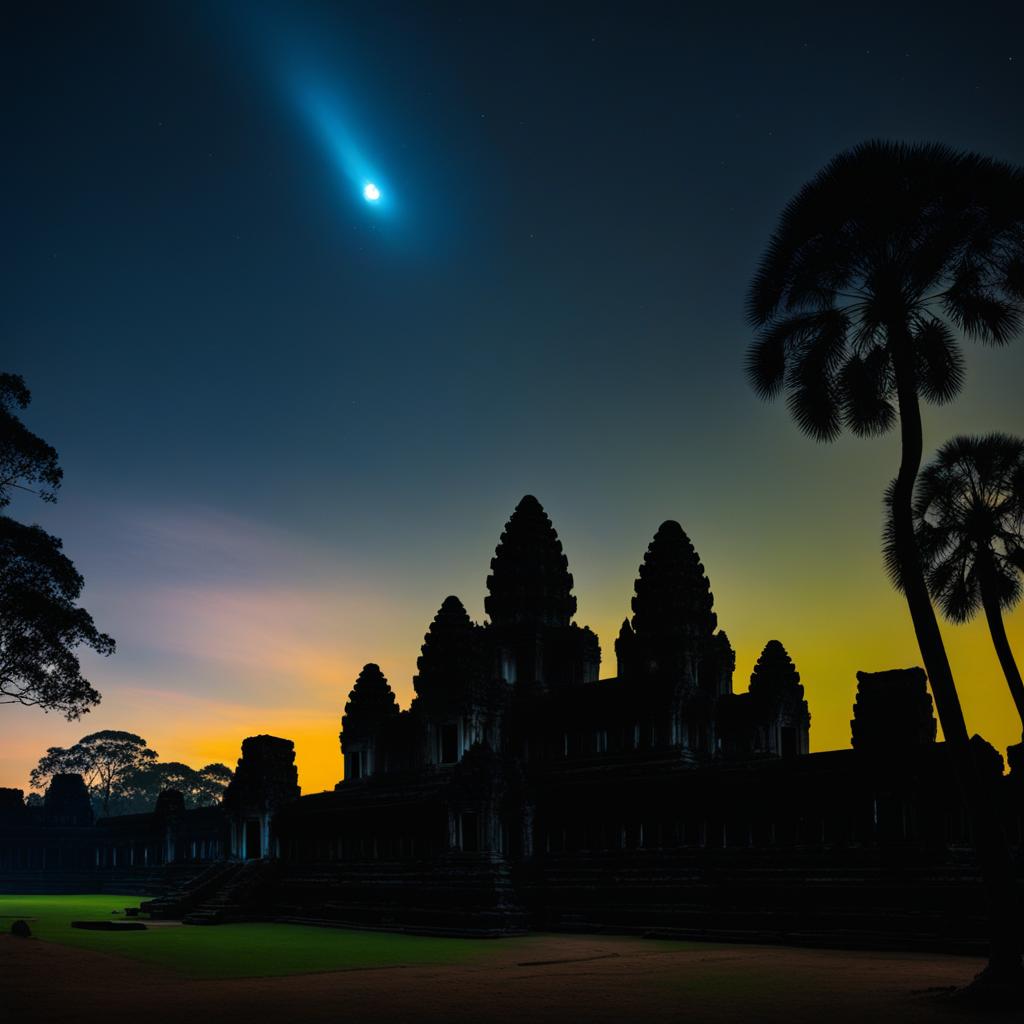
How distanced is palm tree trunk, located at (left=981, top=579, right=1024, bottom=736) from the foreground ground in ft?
25.0

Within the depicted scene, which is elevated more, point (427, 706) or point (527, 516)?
point (527, 516)

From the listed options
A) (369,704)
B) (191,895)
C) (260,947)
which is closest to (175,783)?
(369,704)

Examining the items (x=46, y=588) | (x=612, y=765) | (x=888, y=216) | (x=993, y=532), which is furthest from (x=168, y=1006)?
(x=612, y=765)

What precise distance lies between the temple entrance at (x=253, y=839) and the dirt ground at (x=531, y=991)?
25.2 metres

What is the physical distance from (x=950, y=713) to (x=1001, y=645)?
12867 millimetres

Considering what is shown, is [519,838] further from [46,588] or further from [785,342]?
[785,342]

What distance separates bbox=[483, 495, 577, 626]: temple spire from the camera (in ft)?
201

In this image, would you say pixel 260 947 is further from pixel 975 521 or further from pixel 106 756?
pixel 106 756

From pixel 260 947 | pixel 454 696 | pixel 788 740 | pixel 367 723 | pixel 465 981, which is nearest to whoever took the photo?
pixel 465 981

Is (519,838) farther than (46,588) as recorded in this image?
Yes

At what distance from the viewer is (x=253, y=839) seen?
1991 inches

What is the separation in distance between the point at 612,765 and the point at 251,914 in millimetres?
15889

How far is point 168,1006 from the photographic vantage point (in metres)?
16.1

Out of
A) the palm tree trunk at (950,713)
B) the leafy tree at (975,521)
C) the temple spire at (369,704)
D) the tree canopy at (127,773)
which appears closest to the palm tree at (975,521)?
the leafy tree at (975,521)
